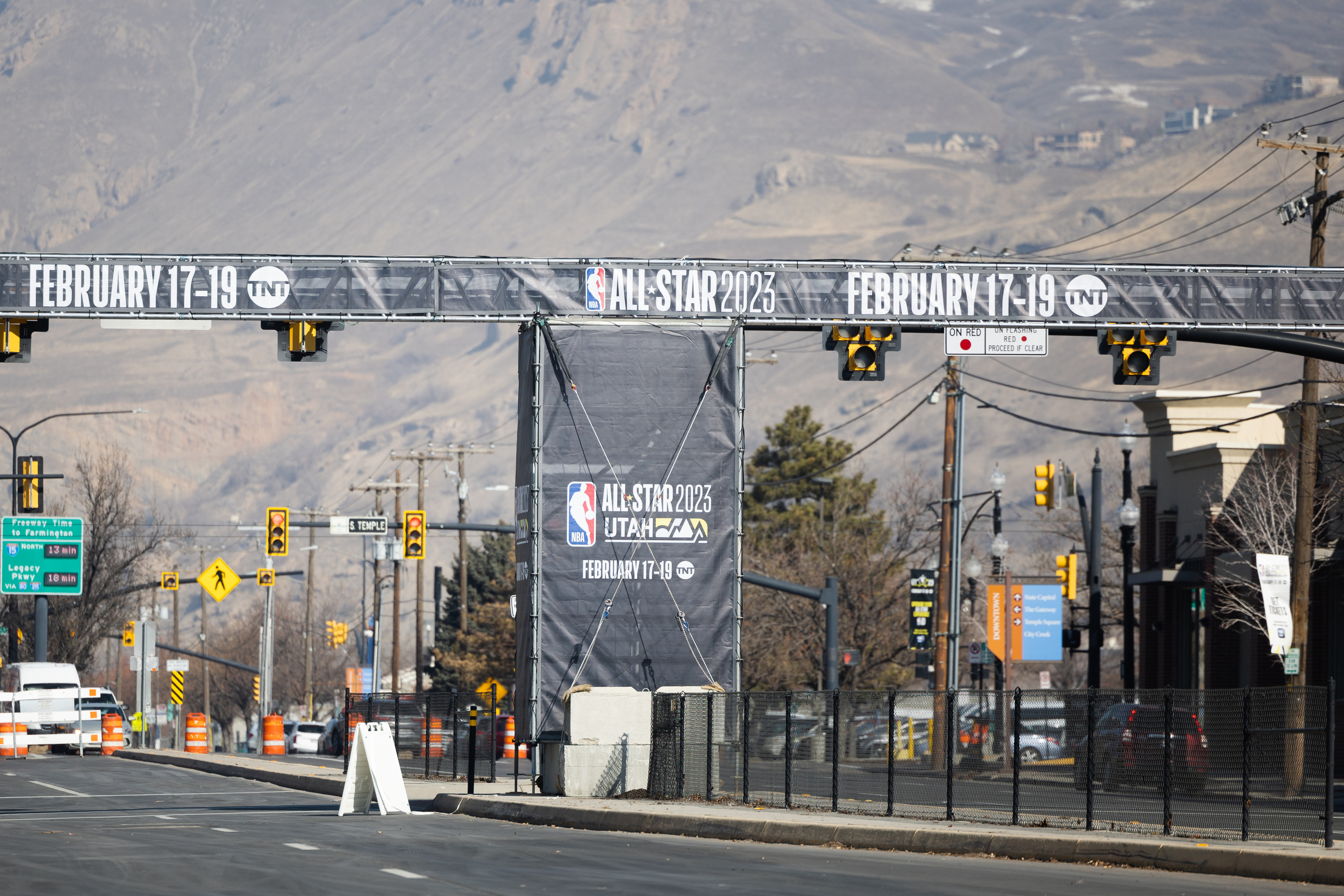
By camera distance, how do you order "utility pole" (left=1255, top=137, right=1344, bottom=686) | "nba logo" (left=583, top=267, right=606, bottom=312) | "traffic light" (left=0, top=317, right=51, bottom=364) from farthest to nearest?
"utility pole" (left=1255, top=137, right=1344, bottom=686) → "nba logo" (left=583, top=267, right=606, bottom=312) → "traffic light" (left=0, top=317, right=51, bottom=364)

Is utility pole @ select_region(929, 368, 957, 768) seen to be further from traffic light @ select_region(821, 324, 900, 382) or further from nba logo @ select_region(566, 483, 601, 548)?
nba logo @ select_region(566, 483, 601, 548)

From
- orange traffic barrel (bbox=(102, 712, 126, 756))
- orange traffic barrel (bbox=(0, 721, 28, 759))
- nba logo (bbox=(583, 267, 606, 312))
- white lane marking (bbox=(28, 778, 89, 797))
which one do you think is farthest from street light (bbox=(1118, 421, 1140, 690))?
orange traffic barrel (bbox=(0, 721, 28, 759))

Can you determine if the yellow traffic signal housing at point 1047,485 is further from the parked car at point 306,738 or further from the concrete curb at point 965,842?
the parked car at point 306,738

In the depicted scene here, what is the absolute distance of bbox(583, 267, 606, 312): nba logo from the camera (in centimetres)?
2814

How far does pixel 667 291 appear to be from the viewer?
2836 cm

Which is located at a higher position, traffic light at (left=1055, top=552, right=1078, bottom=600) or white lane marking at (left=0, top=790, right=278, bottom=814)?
traffic light at (left=1055, top=552, right=1078, bottom=600)

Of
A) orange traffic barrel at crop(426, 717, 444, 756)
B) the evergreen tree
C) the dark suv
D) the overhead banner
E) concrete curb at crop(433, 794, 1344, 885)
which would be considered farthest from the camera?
the evergreen tree

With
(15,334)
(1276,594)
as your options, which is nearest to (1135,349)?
(1276,594)

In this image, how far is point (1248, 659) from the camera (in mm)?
45250

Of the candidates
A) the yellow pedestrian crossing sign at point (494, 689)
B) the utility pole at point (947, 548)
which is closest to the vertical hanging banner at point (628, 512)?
the yellow pedestrian crossing sign at point (494, 689)

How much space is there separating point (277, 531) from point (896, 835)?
35.4m

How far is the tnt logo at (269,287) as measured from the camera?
27734 millimetres

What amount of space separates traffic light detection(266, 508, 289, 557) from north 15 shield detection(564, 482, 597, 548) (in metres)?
25.2

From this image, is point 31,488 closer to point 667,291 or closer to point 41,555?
point 41,555
